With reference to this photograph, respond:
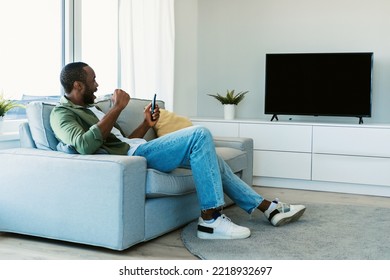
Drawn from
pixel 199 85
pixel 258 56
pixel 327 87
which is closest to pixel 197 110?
pixel 199 85

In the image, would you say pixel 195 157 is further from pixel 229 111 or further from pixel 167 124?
pixel 229 111

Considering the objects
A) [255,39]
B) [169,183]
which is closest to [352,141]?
[255,39]

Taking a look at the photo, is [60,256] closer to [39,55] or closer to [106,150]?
[106,150]

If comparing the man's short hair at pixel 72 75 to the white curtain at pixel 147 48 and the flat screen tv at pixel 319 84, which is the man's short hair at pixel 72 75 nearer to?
the white curtain at pixel 147 48

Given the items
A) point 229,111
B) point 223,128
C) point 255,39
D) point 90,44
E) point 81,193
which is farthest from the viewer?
point 255,39

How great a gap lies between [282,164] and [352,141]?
0.66 m

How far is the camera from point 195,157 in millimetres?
3285

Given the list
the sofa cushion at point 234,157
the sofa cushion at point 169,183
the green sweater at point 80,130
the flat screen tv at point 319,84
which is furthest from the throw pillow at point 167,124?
the flat screen tv at point 319,84

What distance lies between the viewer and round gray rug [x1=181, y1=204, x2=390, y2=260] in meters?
3.10

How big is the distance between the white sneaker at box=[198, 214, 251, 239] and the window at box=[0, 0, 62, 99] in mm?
1729

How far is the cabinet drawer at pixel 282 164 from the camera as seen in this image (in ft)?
17.0

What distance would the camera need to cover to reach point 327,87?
17.5 ft

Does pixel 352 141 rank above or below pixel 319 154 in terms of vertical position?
above

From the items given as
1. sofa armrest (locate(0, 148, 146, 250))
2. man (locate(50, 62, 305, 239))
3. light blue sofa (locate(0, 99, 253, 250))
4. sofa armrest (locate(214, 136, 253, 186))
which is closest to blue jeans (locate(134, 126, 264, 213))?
man (locate(50, 62, 305, 239))
